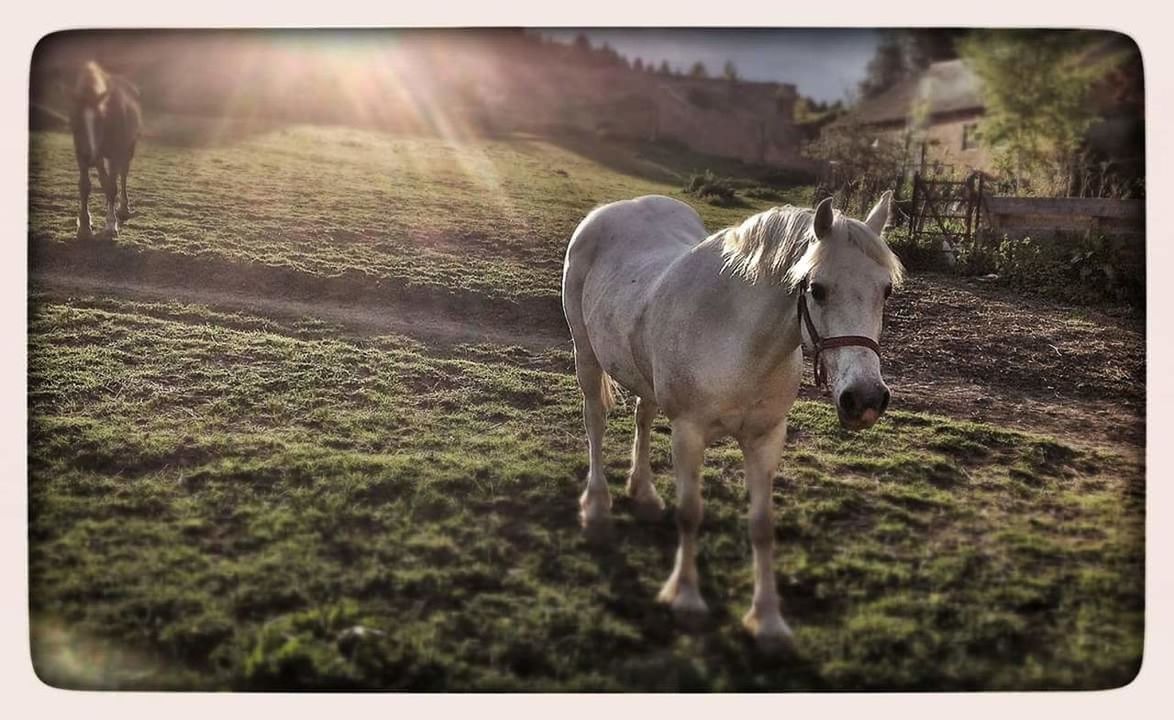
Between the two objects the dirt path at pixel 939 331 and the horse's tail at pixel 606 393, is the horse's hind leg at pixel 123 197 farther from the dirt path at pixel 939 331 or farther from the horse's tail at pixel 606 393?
the horse's tail at pixel 606 393

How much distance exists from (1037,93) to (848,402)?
99.0 inches

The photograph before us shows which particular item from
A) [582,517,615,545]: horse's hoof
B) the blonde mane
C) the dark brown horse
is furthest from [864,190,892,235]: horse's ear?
the dark brown horse

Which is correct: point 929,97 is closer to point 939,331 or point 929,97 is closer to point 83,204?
point 939,331

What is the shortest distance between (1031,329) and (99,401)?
5174mm

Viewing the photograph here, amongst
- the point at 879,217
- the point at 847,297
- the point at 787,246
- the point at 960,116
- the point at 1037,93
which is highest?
the point at 1037,93

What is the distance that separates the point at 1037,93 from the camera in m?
5.13

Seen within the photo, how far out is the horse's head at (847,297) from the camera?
3699 mm

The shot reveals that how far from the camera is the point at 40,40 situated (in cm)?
500

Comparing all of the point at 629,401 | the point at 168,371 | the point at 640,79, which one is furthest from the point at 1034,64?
the point at 168,371

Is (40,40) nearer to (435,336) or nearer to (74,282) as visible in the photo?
(74,282)

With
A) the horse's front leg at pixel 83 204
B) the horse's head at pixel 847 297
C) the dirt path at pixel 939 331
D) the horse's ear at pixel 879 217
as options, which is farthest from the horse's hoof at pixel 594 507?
the horse's front leg at pixel 83 204

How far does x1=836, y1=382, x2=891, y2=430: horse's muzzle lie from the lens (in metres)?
3.65

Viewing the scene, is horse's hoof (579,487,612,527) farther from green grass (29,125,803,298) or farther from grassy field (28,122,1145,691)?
green grass (29,125,803,298)

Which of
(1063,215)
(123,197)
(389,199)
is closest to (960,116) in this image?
(1063,215)
